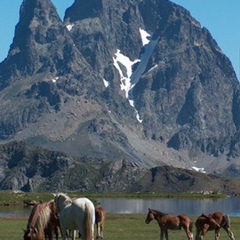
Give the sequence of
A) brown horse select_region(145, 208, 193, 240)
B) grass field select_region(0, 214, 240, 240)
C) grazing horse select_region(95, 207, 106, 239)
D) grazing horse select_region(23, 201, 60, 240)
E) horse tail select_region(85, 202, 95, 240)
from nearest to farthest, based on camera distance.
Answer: horse tail select_region(85, 202, 95, 240)
grazing horse select_region(23, 201, 60, 240)
brown horse select_region(145, 208, 193, 240)
grazing horse select_region(95, 207, 106, 239)
grass field select_region(0, 214, 240, 240)

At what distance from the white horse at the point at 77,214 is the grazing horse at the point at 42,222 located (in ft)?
5.05

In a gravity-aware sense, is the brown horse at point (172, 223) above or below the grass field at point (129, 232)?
above

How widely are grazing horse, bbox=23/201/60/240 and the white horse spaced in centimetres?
154

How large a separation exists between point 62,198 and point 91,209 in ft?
9.65

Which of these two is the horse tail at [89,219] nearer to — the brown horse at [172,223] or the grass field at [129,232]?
the brown horse at [172,223]

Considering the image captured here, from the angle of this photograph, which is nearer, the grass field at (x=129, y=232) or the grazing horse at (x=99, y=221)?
the grazing horse at (x=99, y=221)

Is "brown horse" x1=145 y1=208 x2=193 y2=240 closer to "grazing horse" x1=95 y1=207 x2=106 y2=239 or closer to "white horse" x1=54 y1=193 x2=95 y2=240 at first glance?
"grazing horse" x1=95 y1=207 x2=106 y2=239

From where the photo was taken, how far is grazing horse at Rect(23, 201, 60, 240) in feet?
127

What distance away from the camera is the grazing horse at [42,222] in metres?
38.8

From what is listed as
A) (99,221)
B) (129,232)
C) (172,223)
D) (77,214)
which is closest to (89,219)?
(77,214)

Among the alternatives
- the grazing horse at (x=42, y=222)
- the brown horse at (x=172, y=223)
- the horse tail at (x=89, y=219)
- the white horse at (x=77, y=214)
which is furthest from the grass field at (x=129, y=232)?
the horse tail at (x=89, y=219)

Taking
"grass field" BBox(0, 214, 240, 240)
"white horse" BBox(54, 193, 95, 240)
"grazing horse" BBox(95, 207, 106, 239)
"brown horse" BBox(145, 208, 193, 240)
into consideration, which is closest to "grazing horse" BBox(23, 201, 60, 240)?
"white horse" BBox(54, 193, 95, 240)

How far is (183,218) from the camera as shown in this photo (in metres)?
52.8

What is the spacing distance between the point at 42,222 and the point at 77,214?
4030 millimetres
